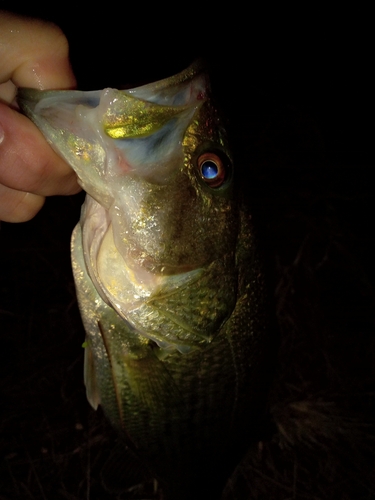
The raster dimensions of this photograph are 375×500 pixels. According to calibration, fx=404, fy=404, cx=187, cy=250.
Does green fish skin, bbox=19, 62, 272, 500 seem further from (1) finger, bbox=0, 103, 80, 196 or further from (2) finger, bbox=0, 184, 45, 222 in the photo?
(2) finger, bbox=0, 184, 45, 222

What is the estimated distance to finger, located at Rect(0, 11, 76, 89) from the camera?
1.25m

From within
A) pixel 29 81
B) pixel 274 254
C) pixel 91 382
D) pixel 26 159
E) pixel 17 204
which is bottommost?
pixel 274 254

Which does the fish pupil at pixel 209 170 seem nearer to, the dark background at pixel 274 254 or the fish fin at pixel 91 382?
the fish fin at pixel 91 382

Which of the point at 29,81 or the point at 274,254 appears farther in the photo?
the point at 274,254

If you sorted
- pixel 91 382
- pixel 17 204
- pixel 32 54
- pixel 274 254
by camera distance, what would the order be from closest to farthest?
1. pixel 32 54
2. pixel 17 204
3. pixel 91 382
4. pixel 274 254

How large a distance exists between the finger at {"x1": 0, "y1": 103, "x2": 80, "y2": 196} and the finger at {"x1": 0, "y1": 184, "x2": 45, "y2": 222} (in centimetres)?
21

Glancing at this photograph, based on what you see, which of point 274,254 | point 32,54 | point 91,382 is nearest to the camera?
point 32,54

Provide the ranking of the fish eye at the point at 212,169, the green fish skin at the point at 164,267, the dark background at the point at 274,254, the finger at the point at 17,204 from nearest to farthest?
the green fish skin at the point at 164,267, the fish eye at the point at 212,169, the finger at the point at 17,204, the dark background at the point at 274,254

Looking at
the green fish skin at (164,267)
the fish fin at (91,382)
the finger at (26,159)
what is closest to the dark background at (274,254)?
the fish fin at (91,382)

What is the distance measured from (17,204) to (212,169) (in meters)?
0.83

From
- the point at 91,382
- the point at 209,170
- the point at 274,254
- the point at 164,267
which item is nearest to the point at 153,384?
the point at 91,382

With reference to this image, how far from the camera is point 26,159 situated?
1.31 m

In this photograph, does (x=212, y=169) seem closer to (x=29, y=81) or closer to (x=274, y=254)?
(x=29, y=81)

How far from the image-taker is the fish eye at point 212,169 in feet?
4.22
